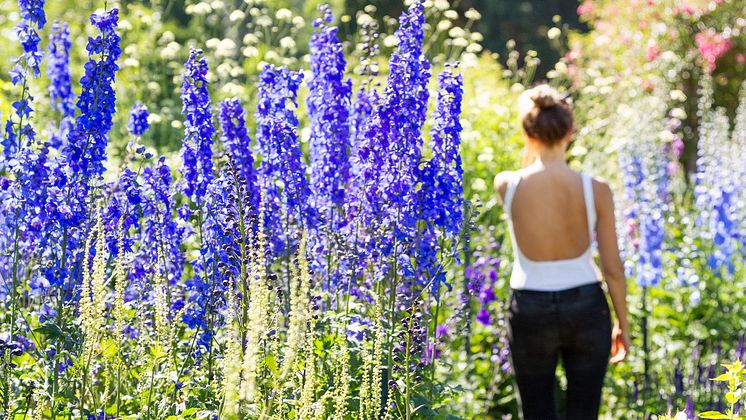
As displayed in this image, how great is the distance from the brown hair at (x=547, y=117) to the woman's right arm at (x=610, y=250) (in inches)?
8.5

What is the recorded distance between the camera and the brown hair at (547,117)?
11.6 ft

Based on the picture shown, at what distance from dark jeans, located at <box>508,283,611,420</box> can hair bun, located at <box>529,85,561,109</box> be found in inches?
25.0

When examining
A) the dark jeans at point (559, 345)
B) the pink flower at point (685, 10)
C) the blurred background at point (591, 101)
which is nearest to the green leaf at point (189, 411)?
the blurred background at point (591, 101)

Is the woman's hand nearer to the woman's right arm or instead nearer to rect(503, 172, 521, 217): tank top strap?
the woman's right arm

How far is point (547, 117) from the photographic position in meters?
3.54

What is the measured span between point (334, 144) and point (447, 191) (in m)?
0.57

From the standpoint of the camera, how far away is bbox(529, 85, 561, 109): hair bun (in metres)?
3.54

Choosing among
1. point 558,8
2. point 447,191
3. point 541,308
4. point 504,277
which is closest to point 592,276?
point 541,308

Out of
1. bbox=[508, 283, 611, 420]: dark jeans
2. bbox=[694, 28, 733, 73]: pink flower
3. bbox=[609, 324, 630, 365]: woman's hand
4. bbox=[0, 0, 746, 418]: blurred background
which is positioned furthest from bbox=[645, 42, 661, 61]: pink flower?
bbox=[508, 283, 611, 420]: dark jeans

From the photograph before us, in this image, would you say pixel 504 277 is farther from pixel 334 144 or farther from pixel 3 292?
pixel 3 292

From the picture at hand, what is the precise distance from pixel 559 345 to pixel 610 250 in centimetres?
37

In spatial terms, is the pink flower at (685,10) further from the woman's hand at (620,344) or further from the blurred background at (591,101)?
the woman's hand at (620,344)

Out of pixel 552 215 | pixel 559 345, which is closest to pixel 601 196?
pixel 552 215

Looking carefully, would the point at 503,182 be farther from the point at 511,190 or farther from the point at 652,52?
the point at 652,52
